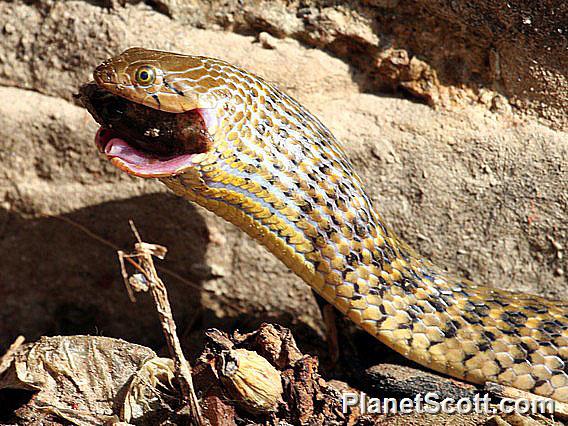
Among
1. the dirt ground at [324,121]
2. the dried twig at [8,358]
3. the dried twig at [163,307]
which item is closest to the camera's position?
the dried twig at [163,307]

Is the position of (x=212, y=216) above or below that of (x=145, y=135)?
below

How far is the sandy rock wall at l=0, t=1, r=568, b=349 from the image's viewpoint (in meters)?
3.59

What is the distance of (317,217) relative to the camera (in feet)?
10.3

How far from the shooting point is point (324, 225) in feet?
10.3

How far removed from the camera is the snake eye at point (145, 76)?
280cm

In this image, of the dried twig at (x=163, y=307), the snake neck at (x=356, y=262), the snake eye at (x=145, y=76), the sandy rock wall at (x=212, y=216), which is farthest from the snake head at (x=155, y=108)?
the sandy rock wall at (x=212, y=216)

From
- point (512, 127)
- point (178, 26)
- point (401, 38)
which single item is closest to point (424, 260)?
point (512, 127)

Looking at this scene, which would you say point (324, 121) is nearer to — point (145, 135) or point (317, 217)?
point (317, 217)

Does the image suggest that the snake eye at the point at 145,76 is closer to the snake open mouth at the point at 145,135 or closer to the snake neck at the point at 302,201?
the snake open mouth at the point at 145,135

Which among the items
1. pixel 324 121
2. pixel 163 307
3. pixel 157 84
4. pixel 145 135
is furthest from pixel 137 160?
pixel 324 121

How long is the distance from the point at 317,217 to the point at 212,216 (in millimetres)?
903

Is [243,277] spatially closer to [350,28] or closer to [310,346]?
[310,346]

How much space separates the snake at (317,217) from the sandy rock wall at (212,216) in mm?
326

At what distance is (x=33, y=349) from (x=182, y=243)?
1104 mm
